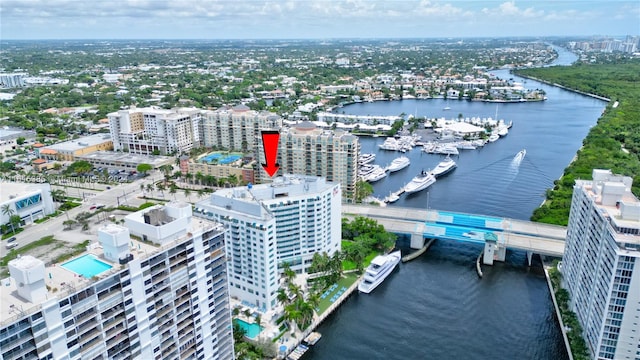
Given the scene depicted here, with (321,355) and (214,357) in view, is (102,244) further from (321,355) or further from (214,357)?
(321,355)

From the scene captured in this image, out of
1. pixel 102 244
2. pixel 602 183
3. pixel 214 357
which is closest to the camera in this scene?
pixel 102 244

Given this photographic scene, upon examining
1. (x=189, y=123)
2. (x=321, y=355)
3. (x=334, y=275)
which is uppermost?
(x=189, y=123)

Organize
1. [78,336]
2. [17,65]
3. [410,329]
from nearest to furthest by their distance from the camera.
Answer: [78,336] → [410,329] → [17,65]

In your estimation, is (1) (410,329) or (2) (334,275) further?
(2) (334,275)

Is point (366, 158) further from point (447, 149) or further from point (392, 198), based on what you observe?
point (392, 198)

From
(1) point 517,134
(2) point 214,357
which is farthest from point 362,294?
(1) point 517,134

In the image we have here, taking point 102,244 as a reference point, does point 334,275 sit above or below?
below

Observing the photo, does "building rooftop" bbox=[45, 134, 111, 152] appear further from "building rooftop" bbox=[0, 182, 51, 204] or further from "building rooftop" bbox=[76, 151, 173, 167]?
"building rooftop" bbox=[0, 182, 51, 204]

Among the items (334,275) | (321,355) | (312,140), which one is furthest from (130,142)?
(321,355)

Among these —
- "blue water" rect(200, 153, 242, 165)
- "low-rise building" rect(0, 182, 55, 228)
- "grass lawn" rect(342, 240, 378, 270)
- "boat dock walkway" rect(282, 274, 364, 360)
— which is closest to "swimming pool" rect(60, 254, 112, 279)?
"boat dock walkway" rect(282, 274, 364, 360)
